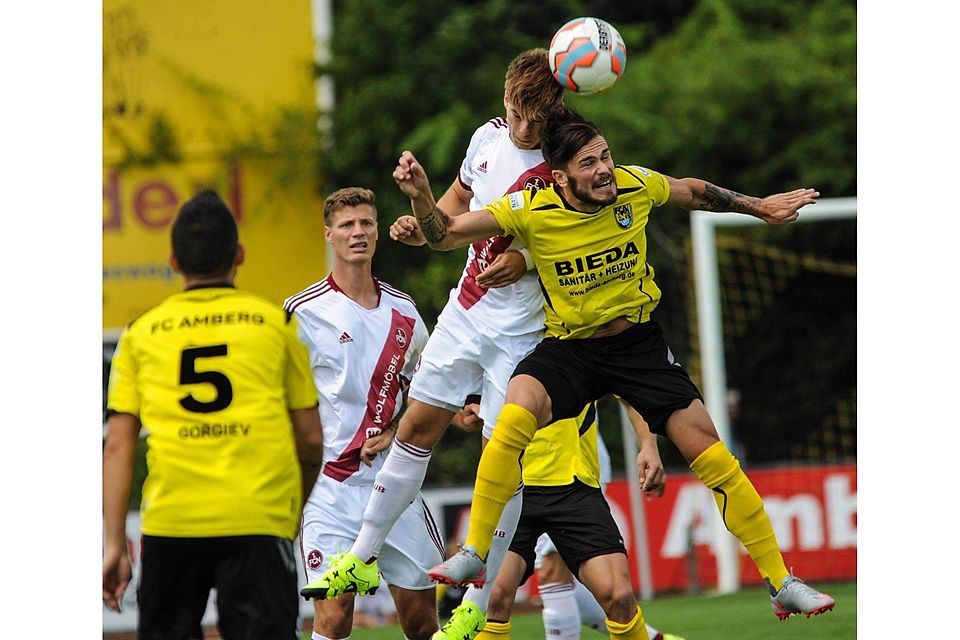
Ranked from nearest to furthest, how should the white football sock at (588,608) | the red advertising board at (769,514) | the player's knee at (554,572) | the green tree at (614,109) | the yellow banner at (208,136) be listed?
the player's knee at (554,572), the white football sock at (588,608), the red advertising board at (769,514), the yellow banner at (208,136), the green tree at (614,109)

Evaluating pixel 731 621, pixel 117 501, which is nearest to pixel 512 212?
pixel 117 501

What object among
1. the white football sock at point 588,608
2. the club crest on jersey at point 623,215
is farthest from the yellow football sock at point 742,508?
the white football sock at point 588,608

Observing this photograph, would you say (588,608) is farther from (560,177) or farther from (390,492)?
(560,177)

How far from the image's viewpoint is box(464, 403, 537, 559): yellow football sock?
18.0 feet

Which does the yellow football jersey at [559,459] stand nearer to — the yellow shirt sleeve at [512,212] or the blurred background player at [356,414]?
the blurred background player at [356,414]

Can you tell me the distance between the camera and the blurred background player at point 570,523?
6008 mm

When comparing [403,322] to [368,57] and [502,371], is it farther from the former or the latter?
[368,57]

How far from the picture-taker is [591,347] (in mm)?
5656

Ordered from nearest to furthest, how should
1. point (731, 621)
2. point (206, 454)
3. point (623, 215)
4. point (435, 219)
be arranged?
1. point (206, 454)
2. point (435, 219)
3. point (623, 215)
4. point (731, 621)

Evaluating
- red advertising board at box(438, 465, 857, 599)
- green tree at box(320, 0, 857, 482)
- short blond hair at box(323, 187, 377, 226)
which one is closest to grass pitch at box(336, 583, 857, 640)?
red advertising board at box(438, 465, 857, 599)

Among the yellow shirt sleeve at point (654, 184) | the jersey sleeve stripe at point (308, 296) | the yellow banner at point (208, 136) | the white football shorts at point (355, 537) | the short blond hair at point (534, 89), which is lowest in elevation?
the white football shorts at point (355, 537)

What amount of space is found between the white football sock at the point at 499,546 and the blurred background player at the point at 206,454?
1.44m

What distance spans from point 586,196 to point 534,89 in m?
0.65
